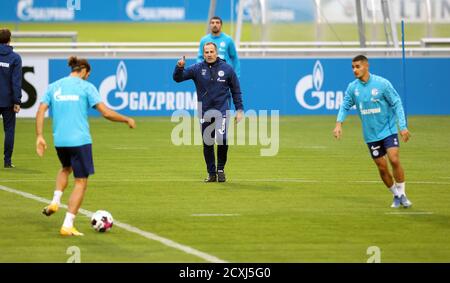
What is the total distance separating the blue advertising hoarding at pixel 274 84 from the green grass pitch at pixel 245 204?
431 cm

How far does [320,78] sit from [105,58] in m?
5.60

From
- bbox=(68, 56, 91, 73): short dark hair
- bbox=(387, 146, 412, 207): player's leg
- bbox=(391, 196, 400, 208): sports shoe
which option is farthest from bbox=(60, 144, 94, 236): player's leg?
bbox=(391, 196, 400, 208): sports shoe

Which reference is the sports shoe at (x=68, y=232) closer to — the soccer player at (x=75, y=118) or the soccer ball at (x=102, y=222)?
the soccer player at (x=75, y=118)

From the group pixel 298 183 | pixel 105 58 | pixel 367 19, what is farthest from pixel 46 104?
pixel 367 19

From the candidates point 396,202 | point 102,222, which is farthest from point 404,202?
point 102,222

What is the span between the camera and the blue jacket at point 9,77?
1984 centimetres

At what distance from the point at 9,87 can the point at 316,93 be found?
11.8 m

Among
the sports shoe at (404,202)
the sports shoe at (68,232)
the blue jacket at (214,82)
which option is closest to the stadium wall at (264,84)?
the blue jacket at (214,82)

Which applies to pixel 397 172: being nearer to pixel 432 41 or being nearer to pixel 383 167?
pixel 383 167

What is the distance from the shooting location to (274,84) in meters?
29.8

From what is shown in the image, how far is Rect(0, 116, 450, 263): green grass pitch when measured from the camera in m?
12.0

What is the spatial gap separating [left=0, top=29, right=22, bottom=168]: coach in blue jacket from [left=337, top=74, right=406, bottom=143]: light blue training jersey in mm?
7009

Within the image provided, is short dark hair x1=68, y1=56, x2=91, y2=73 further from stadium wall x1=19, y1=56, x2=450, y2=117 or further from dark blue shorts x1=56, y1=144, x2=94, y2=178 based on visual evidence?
stadium wall x1=19, y1=56, x2=450, y2=117
